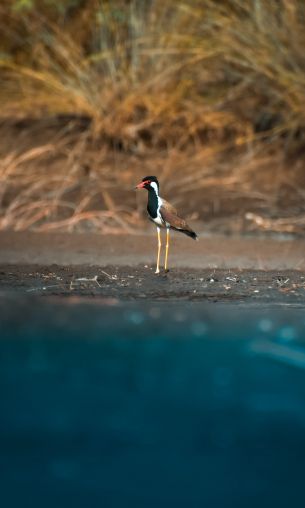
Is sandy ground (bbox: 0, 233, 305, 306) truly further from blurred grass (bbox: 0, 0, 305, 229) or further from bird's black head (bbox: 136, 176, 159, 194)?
blurred grass (bbox: 0, 0, 305, 229)

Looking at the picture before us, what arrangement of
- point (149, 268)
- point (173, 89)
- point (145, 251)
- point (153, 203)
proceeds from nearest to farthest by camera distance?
1. point (153, 203)
2. point (149, 268)
3. point (145, 251)
4. point (173, 89)

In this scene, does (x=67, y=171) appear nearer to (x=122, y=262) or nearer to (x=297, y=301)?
(x=122, y=262)

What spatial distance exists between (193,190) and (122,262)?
3400 mm

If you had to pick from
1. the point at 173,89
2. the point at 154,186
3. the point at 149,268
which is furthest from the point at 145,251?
the point at 173,89

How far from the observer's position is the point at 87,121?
12703mm

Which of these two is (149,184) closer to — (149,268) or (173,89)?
(149,268)

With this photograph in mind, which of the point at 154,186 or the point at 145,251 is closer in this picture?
the point at 154,186

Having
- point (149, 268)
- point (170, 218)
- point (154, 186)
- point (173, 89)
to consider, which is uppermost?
point (173, 89)

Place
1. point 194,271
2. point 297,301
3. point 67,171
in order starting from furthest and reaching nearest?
point 67,171 → point 194,271 → point 297,301

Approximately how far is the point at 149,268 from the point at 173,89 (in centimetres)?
498

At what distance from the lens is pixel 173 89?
39.9ft

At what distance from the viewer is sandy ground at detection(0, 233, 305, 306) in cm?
646

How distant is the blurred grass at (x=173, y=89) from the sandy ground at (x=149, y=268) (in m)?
1.73

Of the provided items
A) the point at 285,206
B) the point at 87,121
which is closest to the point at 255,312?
the point at 285,206
